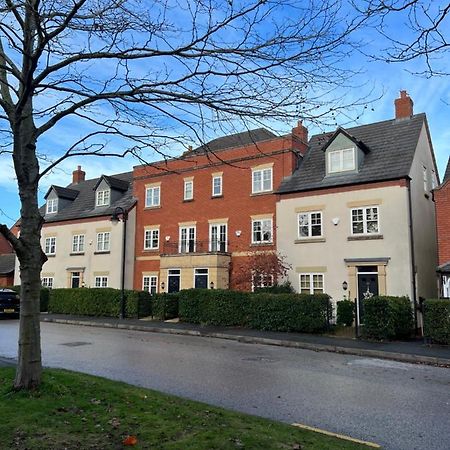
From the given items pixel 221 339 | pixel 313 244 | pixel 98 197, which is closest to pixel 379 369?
pixel 221 339

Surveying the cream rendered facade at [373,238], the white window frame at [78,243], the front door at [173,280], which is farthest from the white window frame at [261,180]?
the white window frame at [78,243]

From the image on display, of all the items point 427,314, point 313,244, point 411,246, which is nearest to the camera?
point 427,314

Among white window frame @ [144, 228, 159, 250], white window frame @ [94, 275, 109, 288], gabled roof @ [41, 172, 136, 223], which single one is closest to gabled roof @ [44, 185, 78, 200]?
gabled roof @ [41, 172, 136, 223]

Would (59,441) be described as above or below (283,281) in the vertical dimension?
below

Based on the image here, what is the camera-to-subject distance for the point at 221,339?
17078 millimetres

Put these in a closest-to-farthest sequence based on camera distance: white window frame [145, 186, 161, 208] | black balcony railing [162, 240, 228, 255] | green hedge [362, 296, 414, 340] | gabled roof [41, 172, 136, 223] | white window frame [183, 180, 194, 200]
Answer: green hedge [362, 296, 414, 340] → black balcony railing [162, 240, 228, 255] → white window frame [183, 180, 194, 200] → white window frame [145, 186, 161, 208] → gabled roof [41, 172, 136, 223]

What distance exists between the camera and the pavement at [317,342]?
1313 cm

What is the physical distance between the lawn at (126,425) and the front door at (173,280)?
2301cm

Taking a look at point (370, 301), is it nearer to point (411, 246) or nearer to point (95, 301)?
point (411, 246)

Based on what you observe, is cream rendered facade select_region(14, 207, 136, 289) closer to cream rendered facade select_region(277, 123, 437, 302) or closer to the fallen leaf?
cream rendered facade select_region(277, 123, 437, 302)

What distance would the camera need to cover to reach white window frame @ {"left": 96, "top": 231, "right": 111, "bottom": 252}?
34.0 m

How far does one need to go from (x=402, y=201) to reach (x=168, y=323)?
12.3 meters

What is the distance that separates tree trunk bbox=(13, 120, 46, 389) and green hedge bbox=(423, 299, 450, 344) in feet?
41.2

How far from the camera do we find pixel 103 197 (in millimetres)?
36344
